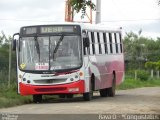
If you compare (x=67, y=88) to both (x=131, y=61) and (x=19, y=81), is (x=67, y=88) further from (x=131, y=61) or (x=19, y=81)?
(x=131, y=61)

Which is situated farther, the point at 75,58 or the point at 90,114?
A: the point at 75,58

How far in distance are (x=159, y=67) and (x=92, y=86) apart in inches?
122

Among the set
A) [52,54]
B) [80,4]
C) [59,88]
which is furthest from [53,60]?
[80,4]

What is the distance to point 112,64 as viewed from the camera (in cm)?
2869

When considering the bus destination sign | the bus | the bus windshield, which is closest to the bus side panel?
the bus

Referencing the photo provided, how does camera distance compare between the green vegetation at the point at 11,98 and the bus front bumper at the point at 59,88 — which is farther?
the bus front bumper at the point at 59,88

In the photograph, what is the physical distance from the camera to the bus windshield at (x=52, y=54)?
23.2 meters

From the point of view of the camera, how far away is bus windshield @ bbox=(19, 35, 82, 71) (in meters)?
23.2

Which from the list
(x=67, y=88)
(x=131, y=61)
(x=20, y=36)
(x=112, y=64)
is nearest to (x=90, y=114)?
(x=67, y=88)

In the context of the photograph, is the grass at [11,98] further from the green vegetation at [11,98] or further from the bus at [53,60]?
the bus at [53,60]

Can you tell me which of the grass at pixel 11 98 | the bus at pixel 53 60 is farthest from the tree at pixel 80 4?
the bus at pixel 53 60

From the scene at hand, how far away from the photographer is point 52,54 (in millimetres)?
23266

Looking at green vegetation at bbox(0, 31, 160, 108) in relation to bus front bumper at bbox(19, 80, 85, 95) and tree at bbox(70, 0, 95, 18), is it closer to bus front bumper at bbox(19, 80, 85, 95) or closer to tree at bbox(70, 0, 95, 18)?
bus front bumper at bbox(19, 80, 85, 95)

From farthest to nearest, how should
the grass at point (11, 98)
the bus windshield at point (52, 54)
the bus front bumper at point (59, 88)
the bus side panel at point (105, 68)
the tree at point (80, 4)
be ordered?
the bus side panel at point (105, 68) → the bus windshield at point (52, 54) → the bus front bumper at point (59, 88) → the grass at point (11, 98) → the tree at point (80, 4)
